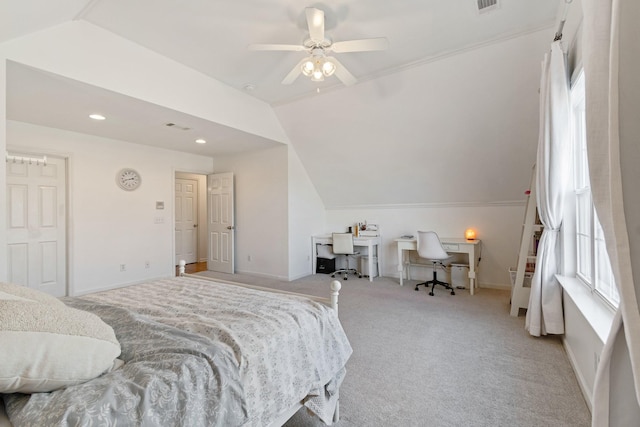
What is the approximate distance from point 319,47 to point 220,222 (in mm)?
4168

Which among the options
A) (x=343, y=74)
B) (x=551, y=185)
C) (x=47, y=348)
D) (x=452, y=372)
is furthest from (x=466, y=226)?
(x=47, y=348)

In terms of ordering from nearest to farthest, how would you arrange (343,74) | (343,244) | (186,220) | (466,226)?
(343,74), (466,226), (343,244), (186,220)

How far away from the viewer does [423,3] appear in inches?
92.4

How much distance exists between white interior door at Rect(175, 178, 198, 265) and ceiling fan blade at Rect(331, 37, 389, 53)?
5.44 metres

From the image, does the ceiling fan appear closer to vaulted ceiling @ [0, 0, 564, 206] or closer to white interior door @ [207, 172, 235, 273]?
vaulted ceiling @ [0, 0, 564, 206]

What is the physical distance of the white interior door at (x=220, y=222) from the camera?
18.5 feet

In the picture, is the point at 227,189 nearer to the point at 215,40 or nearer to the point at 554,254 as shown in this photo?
the point at 215,40

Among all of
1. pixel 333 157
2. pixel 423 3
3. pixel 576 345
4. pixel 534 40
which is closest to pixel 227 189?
pixel 333 157

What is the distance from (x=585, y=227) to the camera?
2.38 meters

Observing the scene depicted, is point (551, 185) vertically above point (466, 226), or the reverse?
point (551, 185)

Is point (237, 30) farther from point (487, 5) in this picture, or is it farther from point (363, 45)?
point (487, 5)

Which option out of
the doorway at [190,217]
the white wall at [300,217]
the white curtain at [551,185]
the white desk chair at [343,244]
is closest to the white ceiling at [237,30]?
the white curtain at [551,185]

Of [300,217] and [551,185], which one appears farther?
[300,217]

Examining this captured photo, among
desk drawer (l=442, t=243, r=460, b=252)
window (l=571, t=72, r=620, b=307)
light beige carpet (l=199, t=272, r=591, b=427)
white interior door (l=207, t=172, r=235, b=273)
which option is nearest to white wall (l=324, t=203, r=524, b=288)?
desk drawer (l=442, t=243, r=460, b=252)
